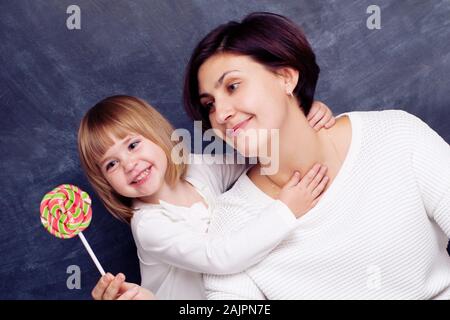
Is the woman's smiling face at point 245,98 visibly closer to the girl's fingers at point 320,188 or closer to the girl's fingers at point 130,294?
the girl's fingers at point 320,188

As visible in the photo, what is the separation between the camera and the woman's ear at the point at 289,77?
2168mm

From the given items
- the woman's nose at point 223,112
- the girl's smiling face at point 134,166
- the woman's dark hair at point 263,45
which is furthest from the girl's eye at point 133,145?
the woman's nose at point 223,112

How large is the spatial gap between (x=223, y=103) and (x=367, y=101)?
3.43 ft

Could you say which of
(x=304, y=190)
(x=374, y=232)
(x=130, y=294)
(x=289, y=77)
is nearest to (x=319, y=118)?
(x=289, y=77)

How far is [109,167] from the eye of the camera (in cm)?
245

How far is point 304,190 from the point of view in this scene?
2.12 m

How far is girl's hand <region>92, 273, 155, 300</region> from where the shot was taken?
6.98 feet

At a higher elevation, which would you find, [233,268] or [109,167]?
[109,167]

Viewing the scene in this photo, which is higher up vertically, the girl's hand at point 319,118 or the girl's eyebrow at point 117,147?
the girl's hand at point 319,118

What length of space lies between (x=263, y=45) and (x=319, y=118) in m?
0.34

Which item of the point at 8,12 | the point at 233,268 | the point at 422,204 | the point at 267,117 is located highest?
the point at 8,12

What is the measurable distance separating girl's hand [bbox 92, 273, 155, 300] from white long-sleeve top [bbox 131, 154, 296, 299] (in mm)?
179
